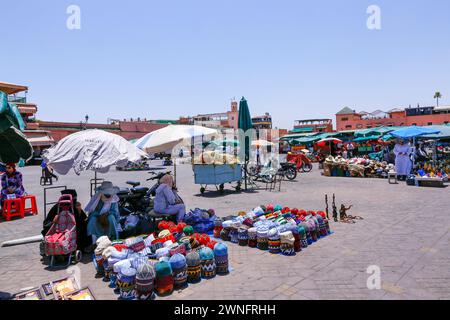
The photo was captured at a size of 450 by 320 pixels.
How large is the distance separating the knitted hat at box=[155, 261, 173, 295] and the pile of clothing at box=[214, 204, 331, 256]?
6.51 ft

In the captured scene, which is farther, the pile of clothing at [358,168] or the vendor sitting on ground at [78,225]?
the pile of clothing at [358,168]

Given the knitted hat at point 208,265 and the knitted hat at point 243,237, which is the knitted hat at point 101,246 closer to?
the knitted hat at point 208,265

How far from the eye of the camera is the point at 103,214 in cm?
589

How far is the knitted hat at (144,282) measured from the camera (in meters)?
3.77

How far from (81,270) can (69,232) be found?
0.68 m

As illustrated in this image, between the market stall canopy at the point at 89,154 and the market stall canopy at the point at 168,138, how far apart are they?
777 millimetres

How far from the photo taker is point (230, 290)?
3896 millimetres

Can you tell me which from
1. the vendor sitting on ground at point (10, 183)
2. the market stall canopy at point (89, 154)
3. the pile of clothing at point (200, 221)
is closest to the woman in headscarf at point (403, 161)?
the pile of clothing at point (200, 221)

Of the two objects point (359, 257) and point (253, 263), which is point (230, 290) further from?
point (359, 257)

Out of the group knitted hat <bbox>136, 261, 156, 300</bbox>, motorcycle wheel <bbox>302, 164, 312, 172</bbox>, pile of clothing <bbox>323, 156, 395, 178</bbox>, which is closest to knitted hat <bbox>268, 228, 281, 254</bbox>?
knitted hat <bbox>136, 261, 156, 300</bbox>

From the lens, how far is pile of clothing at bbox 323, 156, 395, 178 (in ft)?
51.5

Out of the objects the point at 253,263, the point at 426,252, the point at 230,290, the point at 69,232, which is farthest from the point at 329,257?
the point at 69,232

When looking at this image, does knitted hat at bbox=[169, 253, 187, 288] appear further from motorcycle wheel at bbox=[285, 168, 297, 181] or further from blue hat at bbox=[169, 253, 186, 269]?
motorcycle wheel at bbox=[285, 168, 297, 181]

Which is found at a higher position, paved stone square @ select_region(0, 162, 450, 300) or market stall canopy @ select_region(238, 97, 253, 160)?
market stall canopy @ select_region(238, 97, 253, 160)
